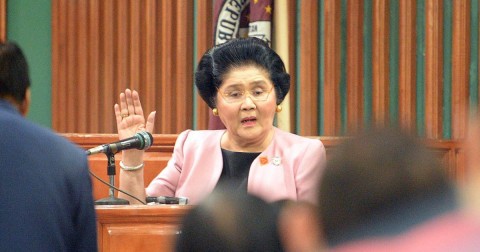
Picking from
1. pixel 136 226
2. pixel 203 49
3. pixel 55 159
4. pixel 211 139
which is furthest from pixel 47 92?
pixel 55 159

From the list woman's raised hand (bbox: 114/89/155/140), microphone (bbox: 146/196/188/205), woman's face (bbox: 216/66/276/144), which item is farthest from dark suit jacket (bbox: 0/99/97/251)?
woman's face (bbox: 216/66/276/144)

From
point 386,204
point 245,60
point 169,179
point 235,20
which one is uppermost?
point 235,20

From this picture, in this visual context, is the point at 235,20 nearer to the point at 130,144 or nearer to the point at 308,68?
the point at 308,68

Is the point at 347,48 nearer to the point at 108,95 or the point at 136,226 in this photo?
→ the point at 108,95

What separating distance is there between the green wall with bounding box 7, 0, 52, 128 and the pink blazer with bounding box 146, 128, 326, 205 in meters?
2.35

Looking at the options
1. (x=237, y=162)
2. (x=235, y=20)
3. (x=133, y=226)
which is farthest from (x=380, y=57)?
(x=133, y=226)

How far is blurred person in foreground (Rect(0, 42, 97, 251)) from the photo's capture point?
6.29 feet

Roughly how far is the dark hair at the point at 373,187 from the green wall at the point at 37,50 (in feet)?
17.2

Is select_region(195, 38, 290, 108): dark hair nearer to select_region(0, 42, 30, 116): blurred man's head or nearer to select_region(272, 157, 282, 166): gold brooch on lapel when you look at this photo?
select_region(272, 157, 282, 166): gold brooch on lapel

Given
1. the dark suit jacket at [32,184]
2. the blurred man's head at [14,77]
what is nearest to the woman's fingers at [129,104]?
the blurred man's head at [14,77]

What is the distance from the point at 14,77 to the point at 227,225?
1497 mm

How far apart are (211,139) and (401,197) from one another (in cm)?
300

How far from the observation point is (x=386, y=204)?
584 mm

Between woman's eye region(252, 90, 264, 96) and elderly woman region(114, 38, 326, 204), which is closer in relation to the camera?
elderly woman region(114, 38, 326, 204)
